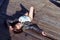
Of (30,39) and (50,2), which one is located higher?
(50,2)

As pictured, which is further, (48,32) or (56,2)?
(56,2)

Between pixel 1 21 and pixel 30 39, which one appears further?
pixel 1 21

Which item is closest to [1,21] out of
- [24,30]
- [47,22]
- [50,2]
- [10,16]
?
[10,16]

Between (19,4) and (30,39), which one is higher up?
(19,4)

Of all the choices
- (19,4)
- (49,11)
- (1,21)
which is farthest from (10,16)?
(49,11)

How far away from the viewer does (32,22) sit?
4105 millimetres

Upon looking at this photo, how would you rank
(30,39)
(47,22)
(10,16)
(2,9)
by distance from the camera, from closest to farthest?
(30,39), (47,22), (10,16), (2,9)

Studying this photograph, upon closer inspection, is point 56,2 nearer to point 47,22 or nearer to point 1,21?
point 47,22

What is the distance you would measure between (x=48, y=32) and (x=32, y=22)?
450 mm

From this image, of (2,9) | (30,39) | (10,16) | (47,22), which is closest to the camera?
(30,39)

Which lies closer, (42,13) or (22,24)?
(22,24)

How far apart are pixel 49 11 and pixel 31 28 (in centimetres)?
73

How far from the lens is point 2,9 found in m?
4.67

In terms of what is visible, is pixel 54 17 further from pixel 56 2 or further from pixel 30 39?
pixel 30 39
